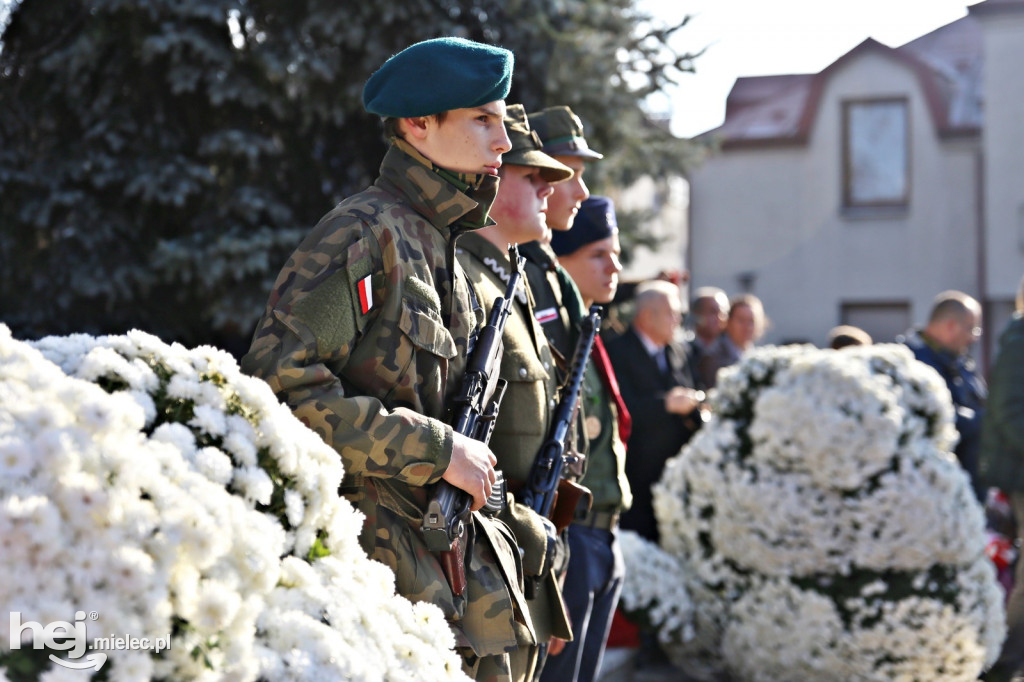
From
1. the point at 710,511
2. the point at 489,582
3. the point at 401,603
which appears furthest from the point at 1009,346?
the point at 401,603

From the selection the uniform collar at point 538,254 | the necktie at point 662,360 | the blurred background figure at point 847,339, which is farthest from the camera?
the blurred background figure at point 847,339

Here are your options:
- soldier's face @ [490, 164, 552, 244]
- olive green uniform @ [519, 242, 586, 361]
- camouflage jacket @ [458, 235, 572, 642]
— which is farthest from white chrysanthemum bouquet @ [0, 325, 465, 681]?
olive green uniform @ [519, 242, 586, 361]

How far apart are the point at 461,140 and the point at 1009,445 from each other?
4.19 m

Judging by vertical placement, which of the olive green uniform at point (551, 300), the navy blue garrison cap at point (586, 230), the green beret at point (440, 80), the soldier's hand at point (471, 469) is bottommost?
the soldier's hand at point (471, 469)

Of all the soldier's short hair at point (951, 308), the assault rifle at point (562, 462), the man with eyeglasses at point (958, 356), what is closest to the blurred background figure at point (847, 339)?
the man with eyeglasses at point (958, 356)

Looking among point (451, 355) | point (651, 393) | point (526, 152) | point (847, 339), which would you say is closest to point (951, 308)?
point (847, 339)

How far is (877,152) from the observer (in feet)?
69.8

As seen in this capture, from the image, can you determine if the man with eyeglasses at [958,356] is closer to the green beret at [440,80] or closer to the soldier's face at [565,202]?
the soldier's face at [565,202]

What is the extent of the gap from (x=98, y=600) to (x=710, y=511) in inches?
181

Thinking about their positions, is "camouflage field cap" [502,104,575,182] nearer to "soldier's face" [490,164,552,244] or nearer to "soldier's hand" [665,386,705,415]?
"soldier's face" [490,164,552,244]

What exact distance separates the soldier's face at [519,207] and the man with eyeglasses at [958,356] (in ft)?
15.3

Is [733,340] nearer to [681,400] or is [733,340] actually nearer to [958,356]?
[958,356]

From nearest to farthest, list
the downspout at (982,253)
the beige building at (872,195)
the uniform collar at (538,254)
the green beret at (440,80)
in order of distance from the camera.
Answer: the green beret at (440,80) → the uniform collar at (538,254) → the beige building at (872,195) → the downspout at (982,253)

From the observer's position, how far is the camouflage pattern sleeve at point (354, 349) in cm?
230
